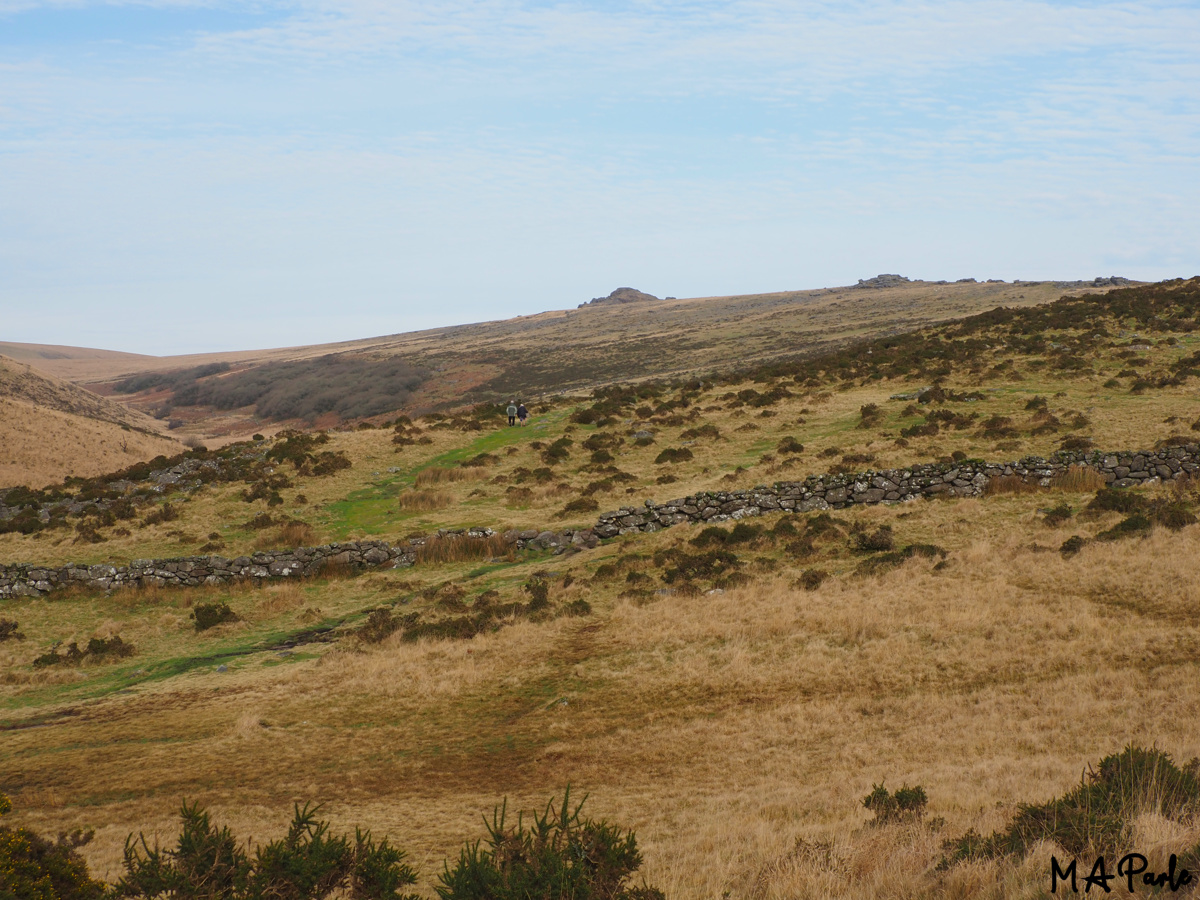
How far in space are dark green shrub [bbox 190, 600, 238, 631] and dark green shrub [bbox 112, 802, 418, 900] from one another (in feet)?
51.4

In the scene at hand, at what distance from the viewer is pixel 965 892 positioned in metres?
6.09

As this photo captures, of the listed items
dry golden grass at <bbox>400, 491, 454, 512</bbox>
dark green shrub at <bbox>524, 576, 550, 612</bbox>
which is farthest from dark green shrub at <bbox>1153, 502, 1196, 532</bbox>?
dry golden grass at <bbox>400, 491, 454, 512</bbox>

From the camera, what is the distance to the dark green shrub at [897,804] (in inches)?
326

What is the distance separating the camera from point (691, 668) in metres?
15.3

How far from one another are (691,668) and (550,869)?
9240 mm

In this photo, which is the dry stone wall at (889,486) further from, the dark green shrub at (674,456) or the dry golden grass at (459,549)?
the dark green shrub at (674,456)

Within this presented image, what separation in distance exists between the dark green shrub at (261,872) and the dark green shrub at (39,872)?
1143 mm

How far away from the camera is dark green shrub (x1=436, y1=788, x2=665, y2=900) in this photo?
6180mm

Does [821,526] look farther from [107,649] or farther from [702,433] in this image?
[107,649]

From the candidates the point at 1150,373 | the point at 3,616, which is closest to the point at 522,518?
the point at 3,616

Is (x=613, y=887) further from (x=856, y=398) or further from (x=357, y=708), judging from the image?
(x=856, y=398)

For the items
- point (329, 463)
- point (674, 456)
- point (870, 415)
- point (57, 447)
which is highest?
point (57, 447)

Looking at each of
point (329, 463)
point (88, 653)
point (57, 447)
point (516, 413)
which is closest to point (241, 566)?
point (88, 653)

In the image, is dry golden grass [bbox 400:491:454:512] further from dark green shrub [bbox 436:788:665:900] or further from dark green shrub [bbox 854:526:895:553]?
dark green shrub [bbox 436:788:665:900]
